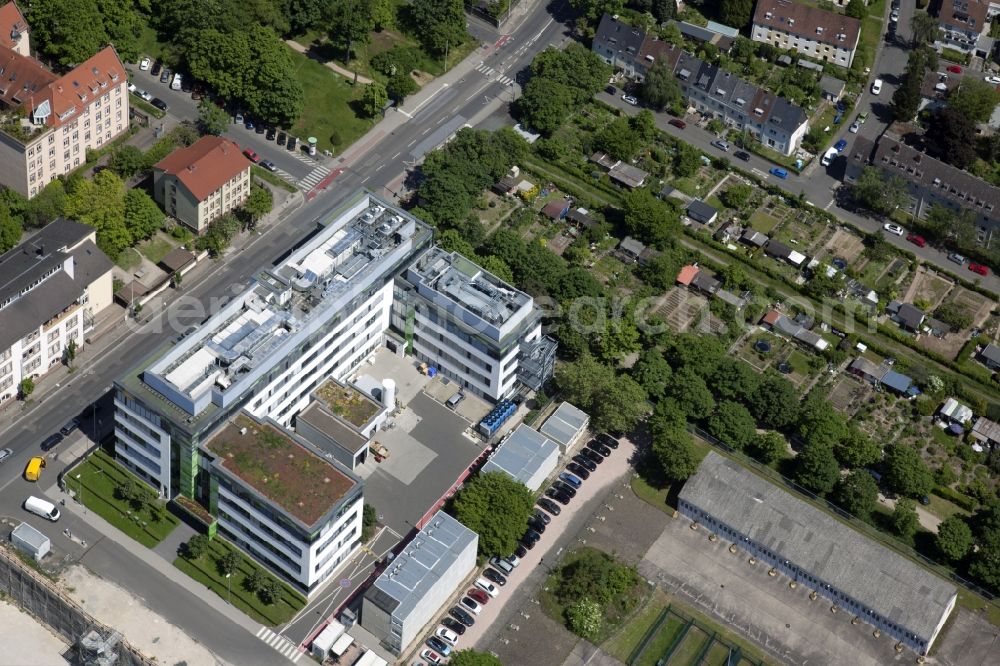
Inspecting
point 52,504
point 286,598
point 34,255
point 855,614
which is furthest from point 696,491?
point 34,255

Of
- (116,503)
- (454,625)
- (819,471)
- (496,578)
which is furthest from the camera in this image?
(819,471)

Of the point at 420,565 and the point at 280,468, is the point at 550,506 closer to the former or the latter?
the point at 420,565

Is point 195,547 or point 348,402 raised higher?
point 348,402

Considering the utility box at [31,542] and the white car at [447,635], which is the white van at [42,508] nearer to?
the utility box at [31,542]

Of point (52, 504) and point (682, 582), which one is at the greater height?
point (682, 582)

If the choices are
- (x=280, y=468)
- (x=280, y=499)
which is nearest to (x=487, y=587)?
(x=280, y=499)

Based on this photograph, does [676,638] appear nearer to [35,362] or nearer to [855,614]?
[855,614]
